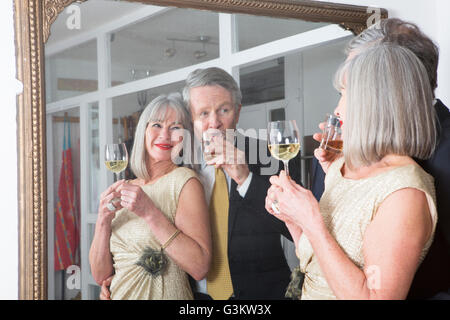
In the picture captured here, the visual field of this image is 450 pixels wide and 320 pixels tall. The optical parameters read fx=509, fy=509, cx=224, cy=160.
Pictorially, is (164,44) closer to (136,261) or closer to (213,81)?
(213,81)

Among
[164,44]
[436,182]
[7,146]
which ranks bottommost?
[436,182]

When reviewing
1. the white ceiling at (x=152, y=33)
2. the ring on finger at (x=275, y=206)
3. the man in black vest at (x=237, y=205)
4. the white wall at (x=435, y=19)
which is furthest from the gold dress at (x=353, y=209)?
the white wall at (x=435, y=19)

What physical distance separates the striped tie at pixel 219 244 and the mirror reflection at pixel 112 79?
22 cm

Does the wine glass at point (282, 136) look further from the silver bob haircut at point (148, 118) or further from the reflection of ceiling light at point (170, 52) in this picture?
the reflection of ceiling light at point (170, 52)

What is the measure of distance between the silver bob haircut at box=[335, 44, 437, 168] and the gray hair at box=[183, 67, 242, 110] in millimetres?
443

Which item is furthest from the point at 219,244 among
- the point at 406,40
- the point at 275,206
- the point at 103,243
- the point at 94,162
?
the point at 406,40

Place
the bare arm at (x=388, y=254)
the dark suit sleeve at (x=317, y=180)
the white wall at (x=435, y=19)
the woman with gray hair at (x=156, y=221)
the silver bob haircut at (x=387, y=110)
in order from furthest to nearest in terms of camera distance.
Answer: the white wall at (x=435, y=19) → the dark suit sleeve at (x=317, y=180) → the woman with gray hair at (x=156, y=221) → the silver bob haircut at (x=387, y=110) → the bare arm at (x=388, y=254)

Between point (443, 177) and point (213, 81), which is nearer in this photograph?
point (443, 177)

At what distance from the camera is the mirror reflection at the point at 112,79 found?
150 cm

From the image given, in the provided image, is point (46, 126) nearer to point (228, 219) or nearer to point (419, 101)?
point (228, 219)

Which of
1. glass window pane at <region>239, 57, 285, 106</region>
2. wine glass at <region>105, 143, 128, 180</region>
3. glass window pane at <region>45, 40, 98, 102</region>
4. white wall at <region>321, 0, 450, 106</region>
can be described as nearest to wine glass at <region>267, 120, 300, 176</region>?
glass window pane at <region>239, 57, 285, 106</region>

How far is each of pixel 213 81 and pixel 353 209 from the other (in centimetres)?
65

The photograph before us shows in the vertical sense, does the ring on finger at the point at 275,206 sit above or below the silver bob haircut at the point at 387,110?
below

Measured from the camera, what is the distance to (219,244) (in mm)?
1690
